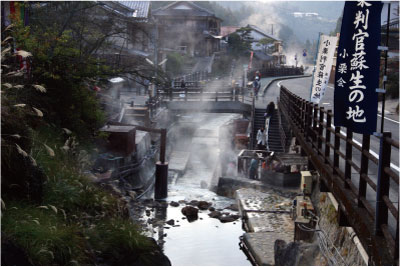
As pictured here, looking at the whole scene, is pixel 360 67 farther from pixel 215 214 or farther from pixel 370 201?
pixel 215 214

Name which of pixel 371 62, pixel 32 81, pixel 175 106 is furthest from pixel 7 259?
pixel 175 106

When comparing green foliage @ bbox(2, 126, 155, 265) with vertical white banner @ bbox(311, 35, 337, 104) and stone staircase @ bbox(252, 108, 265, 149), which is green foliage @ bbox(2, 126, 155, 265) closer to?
vertical white banner @ bbox(311, 35, 337, 104)

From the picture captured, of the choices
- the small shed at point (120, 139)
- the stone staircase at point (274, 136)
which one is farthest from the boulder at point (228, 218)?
the stone staircase at point (274, 136)

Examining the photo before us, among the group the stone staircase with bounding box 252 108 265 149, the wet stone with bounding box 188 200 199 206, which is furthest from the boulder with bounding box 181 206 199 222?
the stone staircase with bounding box 252 108 265 149

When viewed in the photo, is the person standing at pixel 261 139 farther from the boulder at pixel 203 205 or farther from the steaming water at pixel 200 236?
the boulder at pixel 203 205

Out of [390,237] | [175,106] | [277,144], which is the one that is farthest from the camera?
[175,106]

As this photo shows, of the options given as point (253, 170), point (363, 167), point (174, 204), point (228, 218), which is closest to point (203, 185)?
point (253, 170)

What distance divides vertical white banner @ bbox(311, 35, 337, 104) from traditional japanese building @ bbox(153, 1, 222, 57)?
149ft

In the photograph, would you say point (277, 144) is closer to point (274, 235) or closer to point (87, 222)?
point (274, 235)

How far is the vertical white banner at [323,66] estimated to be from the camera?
1970 centimetres

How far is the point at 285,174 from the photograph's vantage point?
78.2 ft

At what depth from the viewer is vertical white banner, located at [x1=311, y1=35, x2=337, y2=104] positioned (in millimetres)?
19703

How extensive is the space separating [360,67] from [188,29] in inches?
2510

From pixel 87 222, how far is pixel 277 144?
1919cm
